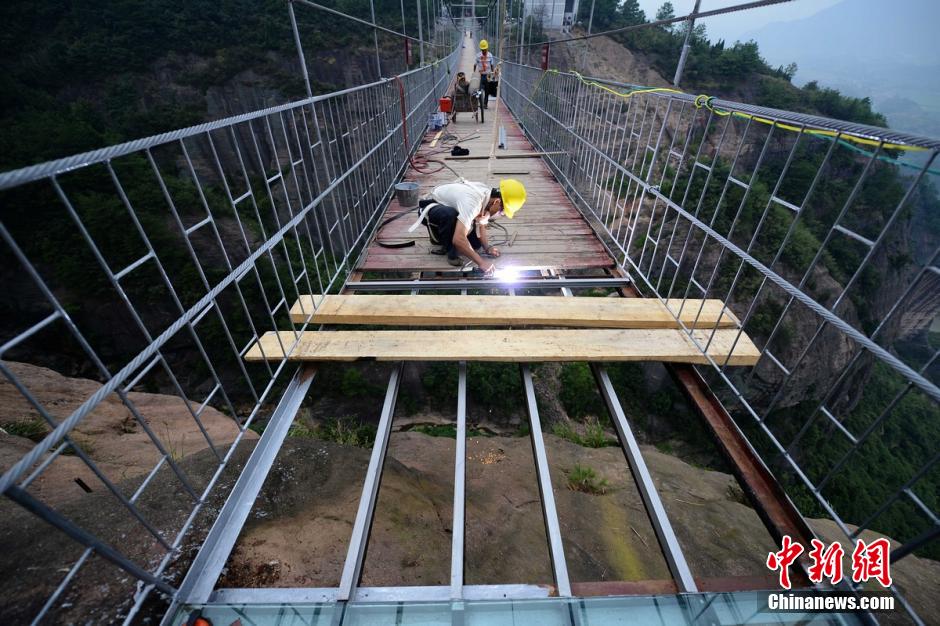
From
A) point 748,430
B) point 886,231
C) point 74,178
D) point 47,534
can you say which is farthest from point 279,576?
point 748,430

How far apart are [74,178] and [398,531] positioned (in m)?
36.1

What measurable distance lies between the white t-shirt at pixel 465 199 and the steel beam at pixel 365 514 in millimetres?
2405

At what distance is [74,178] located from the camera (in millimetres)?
26625

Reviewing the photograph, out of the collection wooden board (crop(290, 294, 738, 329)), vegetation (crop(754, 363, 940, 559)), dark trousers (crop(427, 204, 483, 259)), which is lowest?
vegetation (crop(754, 363, 940, 559))

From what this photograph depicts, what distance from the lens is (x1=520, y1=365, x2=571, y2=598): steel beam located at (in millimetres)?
2131

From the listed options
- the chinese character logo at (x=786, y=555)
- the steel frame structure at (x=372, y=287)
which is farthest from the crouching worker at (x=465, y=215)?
the chinese character logo at (x=786, y=555)

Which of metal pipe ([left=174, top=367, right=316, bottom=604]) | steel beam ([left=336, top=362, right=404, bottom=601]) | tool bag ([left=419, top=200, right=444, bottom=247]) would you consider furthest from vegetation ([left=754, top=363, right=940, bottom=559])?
metal pipe ([left=174, top=367, right=316, bottom=604])

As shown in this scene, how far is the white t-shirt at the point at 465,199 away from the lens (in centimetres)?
476

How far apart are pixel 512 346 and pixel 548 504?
127cm

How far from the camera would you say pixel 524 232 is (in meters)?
6.14

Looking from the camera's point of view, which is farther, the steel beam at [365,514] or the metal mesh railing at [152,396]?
the steel beam at [365,514]

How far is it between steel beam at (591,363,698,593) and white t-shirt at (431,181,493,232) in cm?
239

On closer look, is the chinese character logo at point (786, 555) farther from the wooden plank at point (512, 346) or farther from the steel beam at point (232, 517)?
the steel beam at point (232, 517)

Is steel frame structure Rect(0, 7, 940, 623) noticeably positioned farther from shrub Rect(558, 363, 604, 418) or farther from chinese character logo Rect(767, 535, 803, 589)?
shrub Rect(558, 363, 604, 418)
